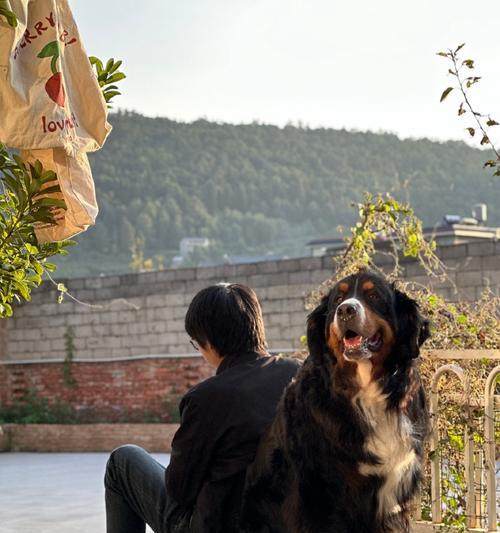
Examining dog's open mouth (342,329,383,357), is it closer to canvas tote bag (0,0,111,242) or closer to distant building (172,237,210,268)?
canvas tote bag (0,0,111,242)

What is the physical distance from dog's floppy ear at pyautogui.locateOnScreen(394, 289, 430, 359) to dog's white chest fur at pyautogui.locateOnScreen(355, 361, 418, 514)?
0.45 feet

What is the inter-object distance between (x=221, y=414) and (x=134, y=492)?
24.1 inches

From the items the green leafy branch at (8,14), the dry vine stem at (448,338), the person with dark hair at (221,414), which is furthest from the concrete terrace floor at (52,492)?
the green leafy branch at (8,14)

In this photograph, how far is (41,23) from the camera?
131 inches

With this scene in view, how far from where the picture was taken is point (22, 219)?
3.63 m

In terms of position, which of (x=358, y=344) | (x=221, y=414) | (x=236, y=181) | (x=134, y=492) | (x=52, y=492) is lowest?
(x=52, y=492)

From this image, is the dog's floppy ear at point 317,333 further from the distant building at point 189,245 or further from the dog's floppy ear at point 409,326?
the distant building at point 189,245

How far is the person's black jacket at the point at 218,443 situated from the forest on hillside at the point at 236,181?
3857cm

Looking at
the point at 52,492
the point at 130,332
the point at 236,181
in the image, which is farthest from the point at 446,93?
the point at 236,181

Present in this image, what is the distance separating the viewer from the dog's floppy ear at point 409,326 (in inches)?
119

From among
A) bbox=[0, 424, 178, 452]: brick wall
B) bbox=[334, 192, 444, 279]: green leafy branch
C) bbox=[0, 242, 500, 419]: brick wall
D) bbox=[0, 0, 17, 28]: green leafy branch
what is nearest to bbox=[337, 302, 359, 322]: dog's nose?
bbox=[0, 0, 17, 28]: green leafy branch

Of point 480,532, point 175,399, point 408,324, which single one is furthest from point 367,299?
point 175,399

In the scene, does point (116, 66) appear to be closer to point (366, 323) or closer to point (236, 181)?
point (366, 323)

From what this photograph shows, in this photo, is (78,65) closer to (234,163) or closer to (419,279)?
(419,279)
